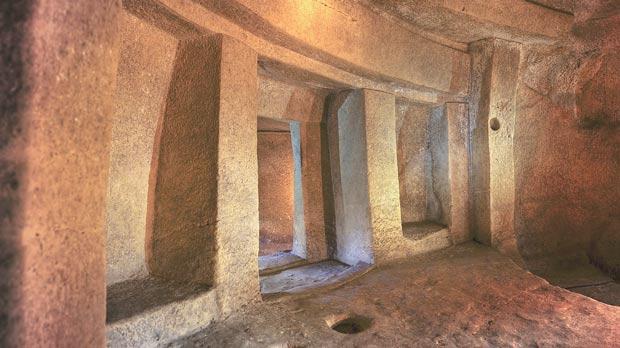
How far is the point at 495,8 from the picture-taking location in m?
3.69

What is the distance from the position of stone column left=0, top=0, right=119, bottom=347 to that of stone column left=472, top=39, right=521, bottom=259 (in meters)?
4.29

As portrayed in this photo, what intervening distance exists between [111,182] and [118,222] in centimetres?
26

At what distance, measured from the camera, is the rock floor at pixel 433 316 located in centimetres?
225

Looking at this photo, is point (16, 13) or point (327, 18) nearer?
point (16, 13)

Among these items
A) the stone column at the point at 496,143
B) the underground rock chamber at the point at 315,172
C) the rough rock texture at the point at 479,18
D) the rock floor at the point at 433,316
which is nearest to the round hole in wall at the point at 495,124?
the stone column at the point at 496,143

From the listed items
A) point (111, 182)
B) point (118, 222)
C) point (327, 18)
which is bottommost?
point (118, 222)

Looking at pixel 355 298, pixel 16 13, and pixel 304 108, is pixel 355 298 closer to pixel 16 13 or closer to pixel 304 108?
pixel 304 108

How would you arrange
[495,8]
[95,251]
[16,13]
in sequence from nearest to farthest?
[16,13] < [95,251] < [495,8]

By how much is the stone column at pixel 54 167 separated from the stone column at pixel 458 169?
419cm

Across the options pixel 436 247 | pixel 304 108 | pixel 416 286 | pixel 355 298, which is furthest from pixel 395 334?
pixel 304 108

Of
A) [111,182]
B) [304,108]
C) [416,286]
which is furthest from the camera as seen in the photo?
[304,108]

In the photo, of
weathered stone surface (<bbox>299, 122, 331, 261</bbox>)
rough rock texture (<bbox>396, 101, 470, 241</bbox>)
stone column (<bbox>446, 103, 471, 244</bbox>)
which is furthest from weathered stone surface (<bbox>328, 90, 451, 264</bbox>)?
stone column (<bbox>446, 103, 471, 244</bbox>)

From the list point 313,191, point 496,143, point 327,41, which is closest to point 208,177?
point 327,41

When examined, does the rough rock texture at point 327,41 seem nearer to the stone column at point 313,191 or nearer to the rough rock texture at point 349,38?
the rough rock texture at point 349,38
